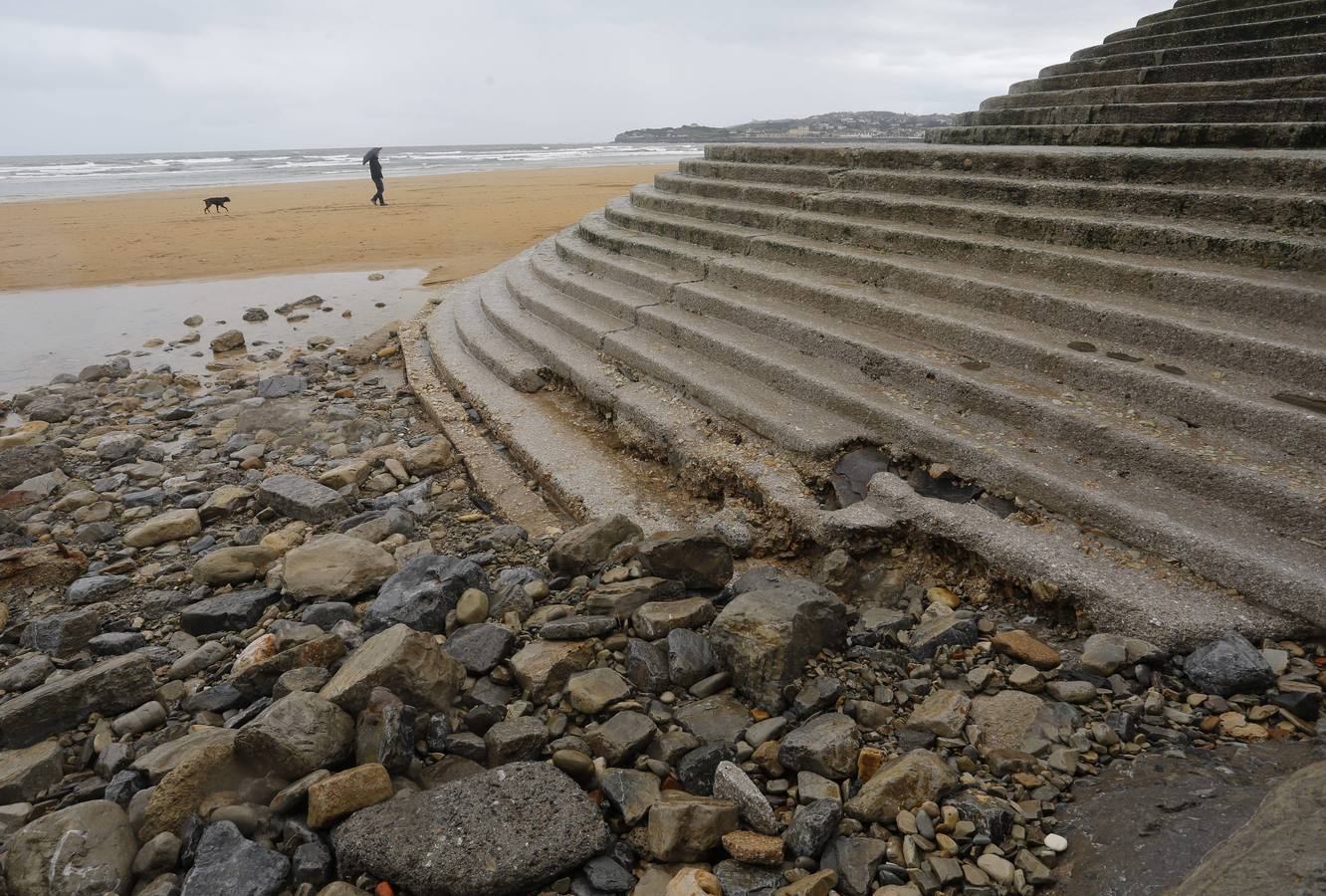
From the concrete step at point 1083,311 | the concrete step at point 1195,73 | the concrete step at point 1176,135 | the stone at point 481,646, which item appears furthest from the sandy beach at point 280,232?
the stone at point 481,646

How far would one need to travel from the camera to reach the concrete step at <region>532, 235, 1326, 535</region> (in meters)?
2.49

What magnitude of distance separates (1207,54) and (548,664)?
23.4 feet

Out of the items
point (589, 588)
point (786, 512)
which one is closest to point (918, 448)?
point (786, 512)

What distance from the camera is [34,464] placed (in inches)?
188

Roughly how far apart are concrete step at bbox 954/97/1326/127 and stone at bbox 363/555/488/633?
17.1 ft

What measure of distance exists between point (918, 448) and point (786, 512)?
0.67 m

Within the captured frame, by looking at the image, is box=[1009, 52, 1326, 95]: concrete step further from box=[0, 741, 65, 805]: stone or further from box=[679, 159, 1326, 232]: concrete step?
box=[0, 741, 65, 805]: stone

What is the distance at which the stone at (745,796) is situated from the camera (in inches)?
70.7

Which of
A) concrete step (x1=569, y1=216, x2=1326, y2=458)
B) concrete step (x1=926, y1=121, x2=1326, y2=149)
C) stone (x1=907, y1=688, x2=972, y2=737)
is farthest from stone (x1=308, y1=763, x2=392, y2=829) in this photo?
concrete step (x1=926, y1=121, x2=1326, y2=149)

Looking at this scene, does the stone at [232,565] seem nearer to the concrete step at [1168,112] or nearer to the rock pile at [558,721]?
the rock pile at [558,721]

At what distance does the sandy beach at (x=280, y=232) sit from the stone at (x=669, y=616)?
8.60 meters

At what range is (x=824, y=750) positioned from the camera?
193 centimetres

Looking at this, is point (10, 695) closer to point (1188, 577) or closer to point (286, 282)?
point (1188, 577)

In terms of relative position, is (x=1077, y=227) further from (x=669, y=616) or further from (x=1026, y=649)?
(x=669, y=616)
